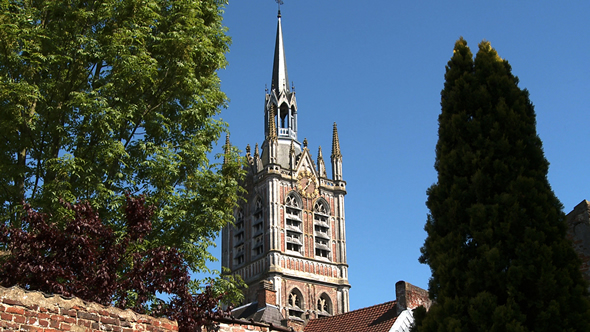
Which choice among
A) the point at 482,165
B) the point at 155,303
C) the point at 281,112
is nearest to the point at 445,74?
the point at 482,165

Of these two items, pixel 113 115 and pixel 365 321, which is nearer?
pixel 113 115

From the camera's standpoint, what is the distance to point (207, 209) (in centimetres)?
1438

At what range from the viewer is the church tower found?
5847cm

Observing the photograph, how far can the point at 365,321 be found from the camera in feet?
82.4

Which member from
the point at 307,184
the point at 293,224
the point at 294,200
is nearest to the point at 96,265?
the point at 293,224

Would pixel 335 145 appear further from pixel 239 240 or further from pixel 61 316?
pixel 61 316

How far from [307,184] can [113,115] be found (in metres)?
49.4

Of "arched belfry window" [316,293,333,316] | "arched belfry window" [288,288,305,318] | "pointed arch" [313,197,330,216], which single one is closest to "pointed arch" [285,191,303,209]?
"pointed arch" [313,197,330,216]

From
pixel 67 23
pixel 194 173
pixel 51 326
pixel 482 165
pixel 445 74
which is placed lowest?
pixel 51 326

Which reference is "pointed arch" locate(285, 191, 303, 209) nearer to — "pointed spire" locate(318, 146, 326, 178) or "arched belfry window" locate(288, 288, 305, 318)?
"pointed spire" locate(318, 146, 326, 178)

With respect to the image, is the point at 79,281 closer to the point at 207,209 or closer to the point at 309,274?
the point at 207,209

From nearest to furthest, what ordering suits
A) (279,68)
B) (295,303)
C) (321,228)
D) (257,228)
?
(295,303) → (257,228) → (321,228) → (279,68)

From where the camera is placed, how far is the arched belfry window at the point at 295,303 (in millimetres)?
56875

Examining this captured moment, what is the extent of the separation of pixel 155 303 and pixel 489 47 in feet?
23.8
